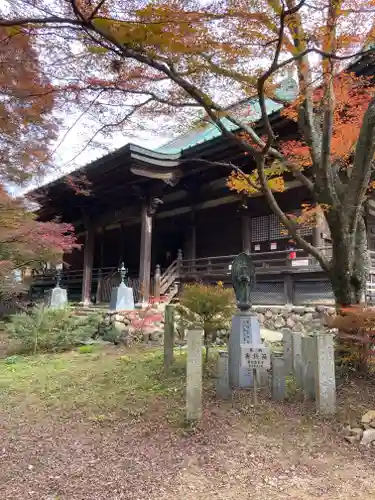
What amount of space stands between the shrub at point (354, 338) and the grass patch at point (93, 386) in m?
1.75

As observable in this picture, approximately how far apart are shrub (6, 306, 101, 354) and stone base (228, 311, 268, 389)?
461 cm

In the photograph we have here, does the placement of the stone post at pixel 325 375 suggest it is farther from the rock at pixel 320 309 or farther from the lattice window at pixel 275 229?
the lattice window at pixel 275 229

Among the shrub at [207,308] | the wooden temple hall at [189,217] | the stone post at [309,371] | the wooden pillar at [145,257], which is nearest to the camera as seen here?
the stone post at [309,371]

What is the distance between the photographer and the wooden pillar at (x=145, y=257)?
10477 millimetres

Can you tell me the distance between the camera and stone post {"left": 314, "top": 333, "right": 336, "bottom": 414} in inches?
151

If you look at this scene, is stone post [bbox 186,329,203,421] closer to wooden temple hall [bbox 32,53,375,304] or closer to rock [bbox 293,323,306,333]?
wooden temple hall [bbox 32,53,375,304]

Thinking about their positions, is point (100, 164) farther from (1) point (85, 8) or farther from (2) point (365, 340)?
(2) point (365, 340)

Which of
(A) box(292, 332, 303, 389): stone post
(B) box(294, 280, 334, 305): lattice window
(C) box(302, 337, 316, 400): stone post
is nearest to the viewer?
(C) box(302, 337, 316, 400): stone post

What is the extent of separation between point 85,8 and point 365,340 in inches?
169

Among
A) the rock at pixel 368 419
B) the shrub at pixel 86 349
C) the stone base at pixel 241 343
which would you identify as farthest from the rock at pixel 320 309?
the shrub at pixel 86 349

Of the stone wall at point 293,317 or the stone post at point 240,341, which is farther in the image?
the stone wall at point 293,317

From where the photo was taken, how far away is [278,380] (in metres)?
Answer: 4.16

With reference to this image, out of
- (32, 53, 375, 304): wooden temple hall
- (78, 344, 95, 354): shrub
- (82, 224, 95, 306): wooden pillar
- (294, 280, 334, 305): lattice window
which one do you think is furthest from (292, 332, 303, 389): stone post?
(82, 224, 95, 306): wooden pillar

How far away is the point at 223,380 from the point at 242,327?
0.81 meters
